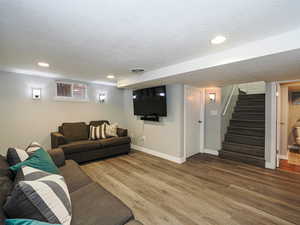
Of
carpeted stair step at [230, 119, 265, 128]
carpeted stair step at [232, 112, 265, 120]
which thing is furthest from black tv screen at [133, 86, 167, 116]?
carpeted stair step at [232, 112, 265, 120]

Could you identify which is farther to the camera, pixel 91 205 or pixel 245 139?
pixel 245 139

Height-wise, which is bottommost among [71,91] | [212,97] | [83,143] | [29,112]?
[83,143]

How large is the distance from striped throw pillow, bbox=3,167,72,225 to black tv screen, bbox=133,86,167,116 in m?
3.13

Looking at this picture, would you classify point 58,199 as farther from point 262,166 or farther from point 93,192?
point 262,166

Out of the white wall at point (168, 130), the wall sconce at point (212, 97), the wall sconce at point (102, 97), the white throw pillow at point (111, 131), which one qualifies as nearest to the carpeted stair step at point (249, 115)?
the wall sconce at point (212, 97)

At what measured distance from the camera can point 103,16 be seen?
138cm

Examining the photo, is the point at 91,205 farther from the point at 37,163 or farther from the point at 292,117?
the point at 292,117

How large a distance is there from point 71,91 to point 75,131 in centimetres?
120

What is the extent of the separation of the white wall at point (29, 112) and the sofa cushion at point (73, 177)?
2.16m

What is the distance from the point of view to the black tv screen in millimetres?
3902

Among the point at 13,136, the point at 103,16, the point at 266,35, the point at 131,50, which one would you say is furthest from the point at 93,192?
the point at 13,136

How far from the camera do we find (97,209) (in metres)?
1.20

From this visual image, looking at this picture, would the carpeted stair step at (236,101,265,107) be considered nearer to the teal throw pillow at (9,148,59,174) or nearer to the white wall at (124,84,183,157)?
the white wall at (124,84,183,157)

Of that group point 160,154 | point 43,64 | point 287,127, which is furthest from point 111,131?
point 287,127
